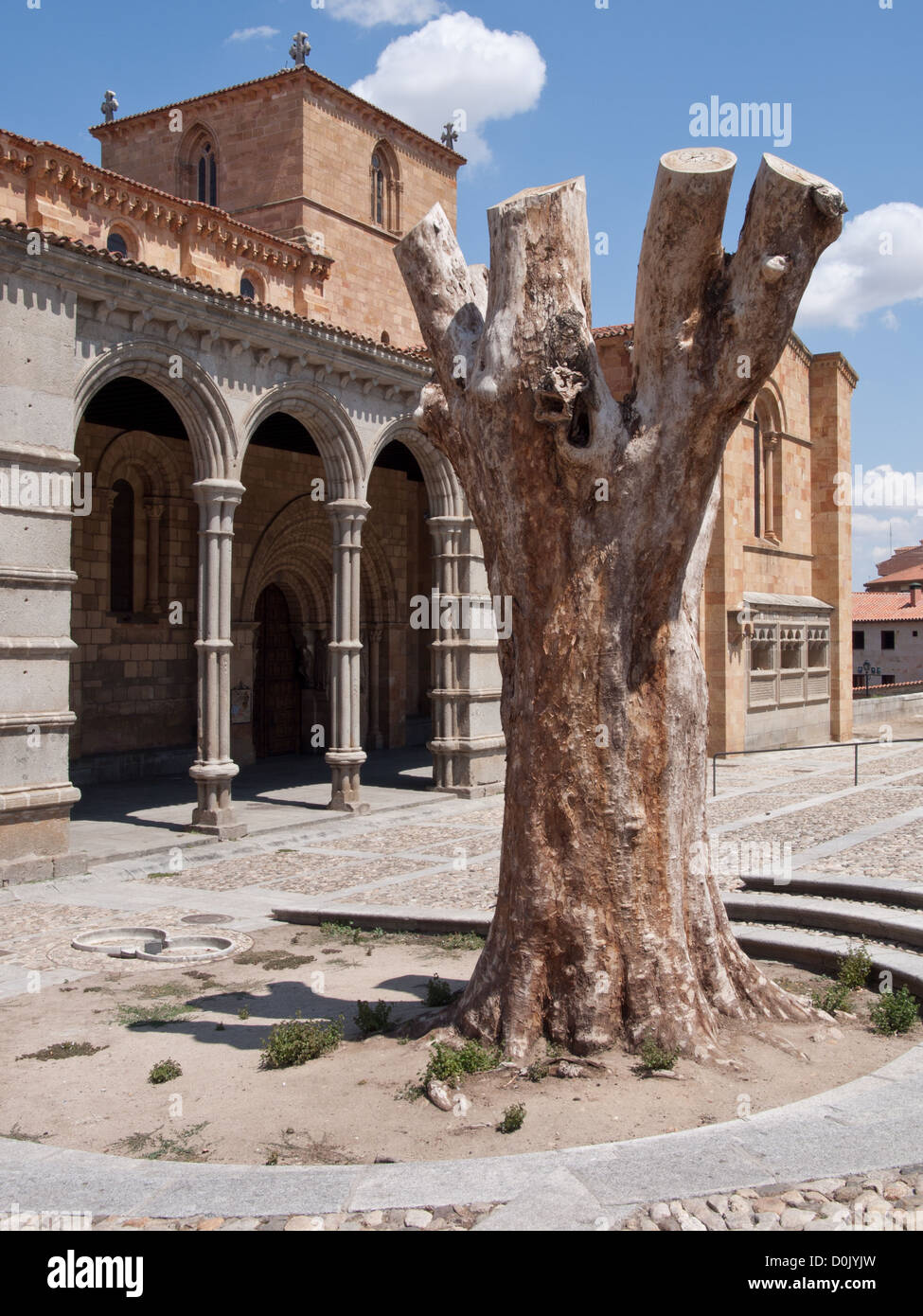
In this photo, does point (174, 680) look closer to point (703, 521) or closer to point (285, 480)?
point (285, 480)

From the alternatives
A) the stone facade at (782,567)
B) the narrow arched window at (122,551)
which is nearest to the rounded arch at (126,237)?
the narrow arched window at (122,551)

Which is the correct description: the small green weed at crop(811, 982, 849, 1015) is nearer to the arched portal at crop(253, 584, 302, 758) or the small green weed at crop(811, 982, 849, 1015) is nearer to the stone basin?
the stone basin

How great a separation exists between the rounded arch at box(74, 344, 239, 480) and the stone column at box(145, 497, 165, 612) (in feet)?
16.6

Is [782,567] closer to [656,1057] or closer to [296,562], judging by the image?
[296,562]

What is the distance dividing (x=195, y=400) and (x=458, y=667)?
20.2 ft

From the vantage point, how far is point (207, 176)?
23.7m

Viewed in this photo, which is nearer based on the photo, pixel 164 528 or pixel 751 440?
pixel 164 528

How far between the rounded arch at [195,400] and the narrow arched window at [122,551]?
5.18m

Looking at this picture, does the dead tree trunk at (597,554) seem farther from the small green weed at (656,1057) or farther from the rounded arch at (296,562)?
the rounded arch at (296,562)

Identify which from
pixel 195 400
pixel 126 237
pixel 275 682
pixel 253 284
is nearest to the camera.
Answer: pixel 195 400

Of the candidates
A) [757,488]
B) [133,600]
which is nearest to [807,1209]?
[133,600]
